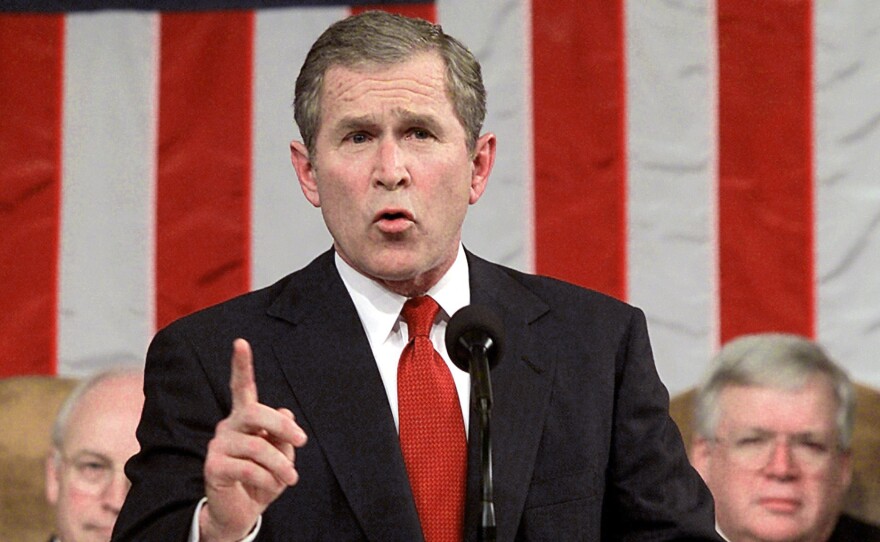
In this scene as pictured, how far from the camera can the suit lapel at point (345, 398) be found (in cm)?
163

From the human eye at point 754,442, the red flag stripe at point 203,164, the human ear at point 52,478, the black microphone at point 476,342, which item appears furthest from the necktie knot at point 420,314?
the human ear at point 52,478

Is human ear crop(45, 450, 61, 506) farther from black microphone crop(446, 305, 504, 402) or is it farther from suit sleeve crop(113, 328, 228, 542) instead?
black microphone crop(446, 305, 504, 402)

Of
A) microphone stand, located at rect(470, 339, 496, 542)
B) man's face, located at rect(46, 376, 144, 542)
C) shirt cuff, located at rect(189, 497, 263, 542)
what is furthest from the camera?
man's face, located at rect(46, 376, 144, 542)

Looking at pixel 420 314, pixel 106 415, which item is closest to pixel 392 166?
pixel 420 314

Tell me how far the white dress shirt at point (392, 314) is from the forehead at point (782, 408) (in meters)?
1.17

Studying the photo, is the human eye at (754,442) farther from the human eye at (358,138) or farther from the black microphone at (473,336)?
the black microphone at (473,336)

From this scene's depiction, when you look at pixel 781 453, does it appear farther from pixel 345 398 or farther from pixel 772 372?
pixel 345 398

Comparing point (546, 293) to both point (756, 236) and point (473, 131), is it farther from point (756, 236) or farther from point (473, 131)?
point (756, 236)

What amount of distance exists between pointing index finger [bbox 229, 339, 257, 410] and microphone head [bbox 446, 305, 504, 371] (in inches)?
8.5

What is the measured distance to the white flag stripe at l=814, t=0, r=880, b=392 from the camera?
2.96 metres

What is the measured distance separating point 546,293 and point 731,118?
51.2 inches

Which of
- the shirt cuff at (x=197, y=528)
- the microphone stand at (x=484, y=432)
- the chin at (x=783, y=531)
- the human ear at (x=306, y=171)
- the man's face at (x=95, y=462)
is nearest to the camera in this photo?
the microphone stand at (x=484, y=432)

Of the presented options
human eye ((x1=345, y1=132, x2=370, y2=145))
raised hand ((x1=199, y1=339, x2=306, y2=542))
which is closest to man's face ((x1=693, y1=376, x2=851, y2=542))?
human eye ((x1=345, y1=132, x2=370, y2=145))

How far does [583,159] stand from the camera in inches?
121
